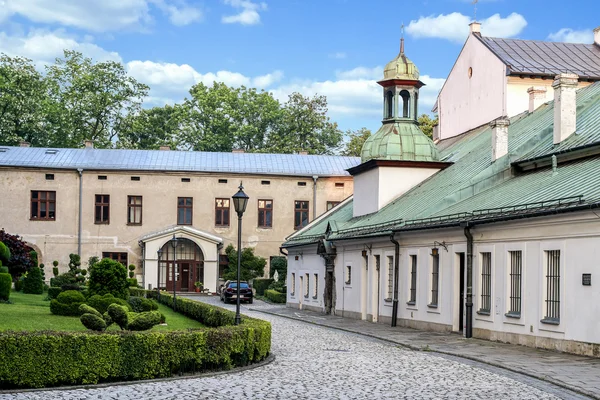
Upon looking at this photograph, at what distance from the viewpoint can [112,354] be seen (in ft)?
47.3

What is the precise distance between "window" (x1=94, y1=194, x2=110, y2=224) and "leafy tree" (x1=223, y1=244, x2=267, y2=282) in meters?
8.86

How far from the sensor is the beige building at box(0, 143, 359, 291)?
6206 centimetres

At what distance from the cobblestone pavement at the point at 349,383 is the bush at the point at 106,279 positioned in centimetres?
1124

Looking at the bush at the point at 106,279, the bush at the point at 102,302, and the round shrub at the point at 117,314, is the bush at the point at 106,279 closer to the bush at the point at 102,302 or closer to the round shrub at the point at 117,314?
the bush at the point at 102,302

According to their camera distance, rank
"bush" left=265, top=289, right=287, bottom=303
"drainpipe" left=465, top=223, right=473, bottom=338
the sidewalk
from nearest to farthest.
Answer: the sidewalk → "drainpipe" left=465, top=223, right=473, bottom=338 → "bush" left=265, top=289, right=287, bottom=303

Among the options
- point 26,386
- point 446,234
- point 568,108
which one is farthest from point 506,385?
point 568,108

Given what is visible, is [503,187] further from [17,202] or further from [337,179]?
[17,202]

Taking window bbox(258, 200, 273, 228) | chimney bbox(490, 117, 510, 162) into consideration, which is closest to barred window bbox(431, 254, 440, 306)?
chimney bbox(490, 117, 510, 162)

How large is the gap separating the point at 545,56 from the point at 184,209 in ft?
99.8

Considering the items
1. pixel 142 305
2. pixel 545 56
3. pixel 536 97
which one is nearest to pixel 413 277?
pixel 142 305

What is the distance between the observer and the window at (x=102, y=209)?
207 feet

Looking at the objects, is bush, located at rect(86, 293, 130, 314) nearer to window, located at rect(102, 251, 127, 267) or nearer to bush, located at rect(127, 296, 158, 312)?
bush, located at rect(127, 296, 158, 312)

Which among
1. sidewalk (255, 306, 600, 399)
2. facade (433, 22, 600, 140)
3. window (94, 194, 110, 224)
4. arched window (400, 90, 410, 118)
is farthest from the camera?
window (94, 194, 110, 224)

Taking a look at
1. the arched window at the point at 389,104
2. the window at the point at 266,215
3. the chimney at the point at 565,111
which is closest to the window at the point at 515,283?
the chimney at the point at 565,111
